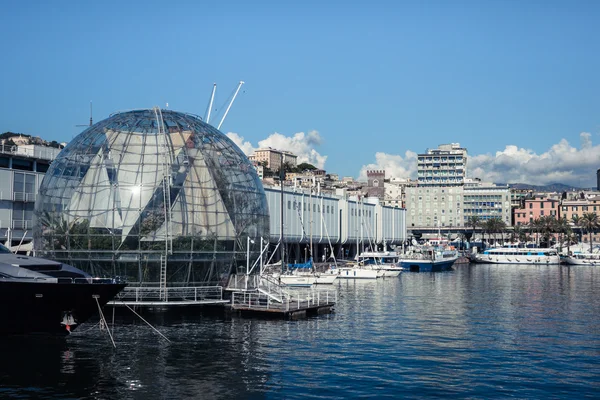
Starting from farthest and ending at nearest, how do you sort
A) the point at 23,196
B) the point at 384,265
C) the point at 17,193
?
the point at 384,265 < the point at 23,196 < the point at 17,193

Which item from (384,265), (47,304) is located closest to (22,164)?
Result: (47,304)

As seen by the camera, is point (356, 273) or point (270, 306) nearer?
point (270, 306)

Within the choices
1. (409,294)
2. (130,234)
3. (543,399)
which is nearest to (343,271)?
(409,294)

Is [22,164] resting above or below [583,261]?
above

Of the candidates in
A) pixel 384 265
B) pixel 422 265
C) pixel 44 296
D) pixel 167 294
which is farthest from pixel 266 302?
pixel 422 265

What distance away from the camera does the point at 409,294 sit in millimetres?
86750

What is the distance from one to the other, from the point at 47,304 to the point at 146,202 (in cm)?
1374

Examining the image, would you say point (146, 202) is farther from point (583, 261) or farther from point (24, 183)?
point (583, 261)

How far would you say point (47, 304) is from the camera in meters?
44.5

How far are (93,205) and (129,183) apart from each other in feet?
11.1

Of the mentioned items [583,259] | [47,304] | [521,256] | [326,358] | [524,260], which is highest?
[521,256]

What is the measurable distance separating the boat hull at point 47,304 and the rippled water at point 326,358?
99 centimetres

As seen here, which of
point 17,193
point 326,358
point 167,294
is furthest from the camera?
point 17,193

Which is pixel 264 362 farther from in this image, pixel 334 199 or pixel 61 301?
pixel 334 199
